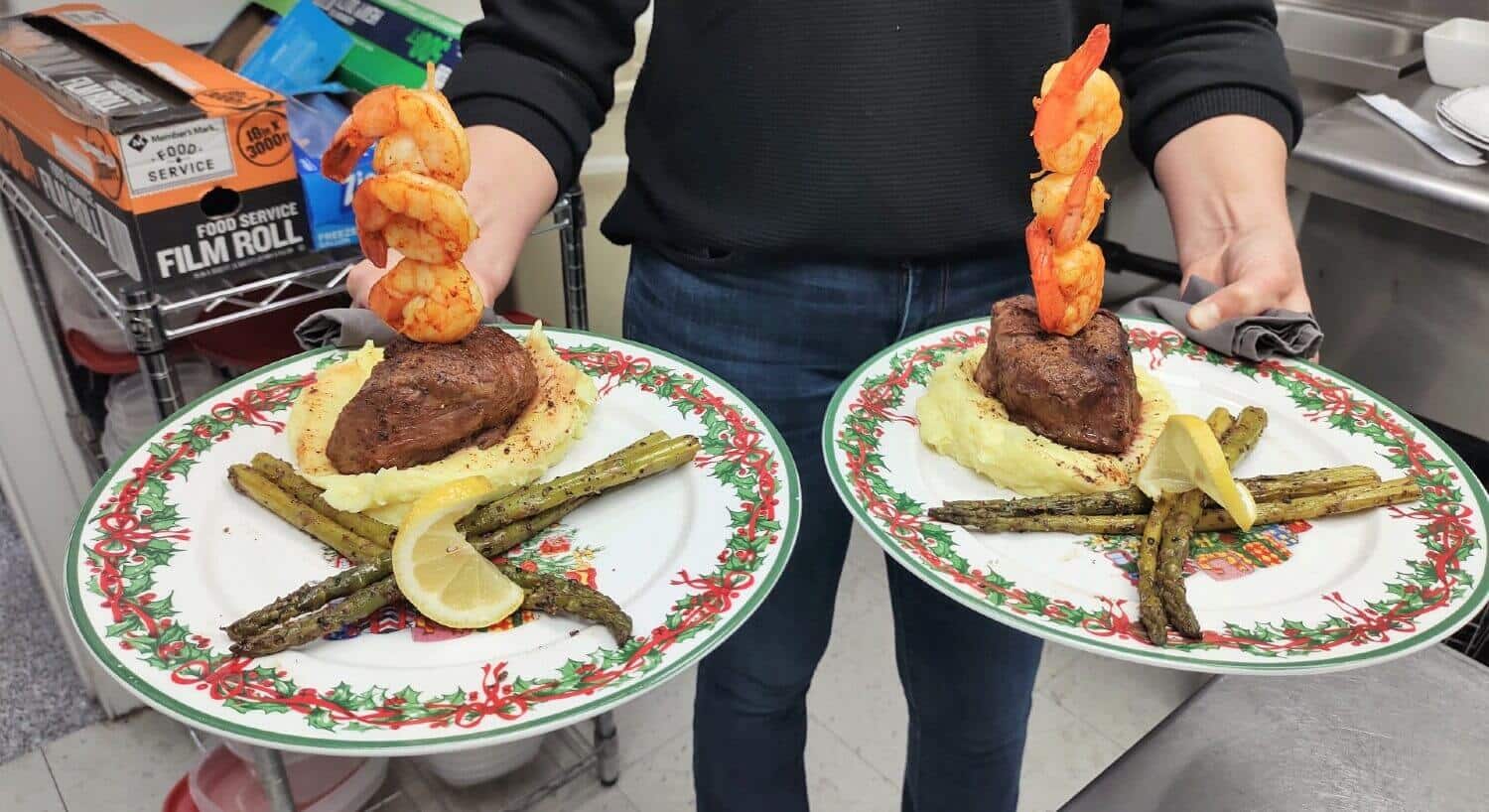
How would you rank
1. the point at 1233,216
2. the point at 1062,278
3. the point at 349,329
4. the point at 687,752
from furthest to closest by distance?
the point at 687,752 → the point at 1233,216 → the point at 349,329 → the point at 1062,278

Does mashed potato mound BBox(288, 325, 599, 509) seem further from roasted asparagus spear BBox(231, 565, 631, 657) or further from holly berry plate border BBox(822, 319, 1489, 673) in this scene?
holly berry plate border BBox(822, 319, 1489, 673)

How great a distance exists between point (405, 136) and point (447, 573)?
2.19 ft

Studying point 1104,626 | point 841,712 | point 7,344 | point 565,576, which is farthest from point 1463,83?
point 7,344

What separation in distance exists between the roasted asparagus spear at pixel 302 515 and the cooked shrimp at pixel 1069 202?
1159 mm

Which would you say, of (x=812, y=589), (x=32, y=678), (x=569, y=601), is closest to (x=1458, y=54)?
(x=812, y=589)

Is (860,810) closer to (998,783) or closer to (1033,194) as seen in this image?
(998,783)

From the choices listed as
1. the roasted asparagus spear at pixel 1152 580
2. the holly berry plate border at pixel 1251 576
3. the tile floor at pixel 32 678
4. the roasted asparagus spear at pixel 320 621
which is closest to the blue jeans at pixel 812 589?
the holly berry plate border at pixel 1251 576

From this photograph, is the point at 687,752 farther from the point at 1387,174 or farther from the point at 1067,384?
the point at 1387,174

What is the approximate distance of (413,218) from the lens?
158 cm

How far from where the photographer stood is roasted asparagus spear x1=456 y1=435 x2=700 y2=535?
1.51 m

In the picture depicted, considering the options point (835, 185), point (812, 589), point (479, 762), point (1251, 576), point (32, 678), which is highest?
point (835, 185)

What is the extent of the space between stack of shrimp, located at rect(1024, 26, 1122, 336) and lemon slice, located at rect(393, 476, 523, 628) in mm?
1009

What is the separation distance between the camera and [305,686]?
121 cm

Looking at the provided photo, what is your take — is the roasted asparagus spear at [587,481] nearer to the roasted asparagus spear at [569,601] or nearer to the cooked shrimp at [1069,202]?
the roasted asparagus spear at [569,601]
